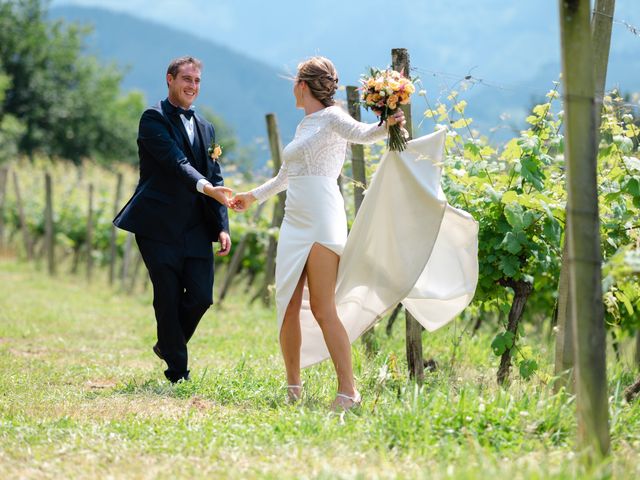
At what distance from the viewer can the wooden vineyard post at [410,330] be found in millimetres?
5730

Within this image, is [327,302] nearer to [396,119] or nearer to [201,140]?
[396,119]

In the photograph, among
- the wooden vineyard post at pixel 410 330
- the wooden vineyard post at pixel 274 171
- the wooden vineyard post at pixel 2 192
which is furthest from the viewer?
the wooden vineyard post at pixel 2 192

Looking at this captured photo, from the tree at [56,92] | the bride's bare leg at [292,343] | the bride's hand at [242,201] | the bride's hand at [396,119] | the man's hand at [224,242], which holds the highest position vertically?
the tree at [56,92]

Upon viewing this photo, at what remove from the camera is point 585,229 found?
371 cm

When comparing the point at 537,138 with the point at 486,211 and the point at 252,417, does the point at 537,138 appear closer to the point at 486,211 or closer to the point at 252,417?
the point at 486,211

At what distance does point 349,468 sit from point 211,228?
286cm

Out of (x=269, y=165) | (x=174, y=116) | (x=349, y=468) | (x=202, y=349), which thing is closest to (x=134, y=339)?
(x=202, y=349)

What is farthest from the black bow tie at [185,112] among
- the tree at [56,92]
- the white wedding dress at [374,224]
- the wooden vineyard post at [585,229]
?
the tree at [56,92]

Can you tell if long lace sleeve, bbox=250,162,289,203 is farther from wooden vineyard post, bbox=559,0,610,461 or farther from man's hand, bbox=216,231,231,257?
wooden vineyard post, bbox=559,0,610,461

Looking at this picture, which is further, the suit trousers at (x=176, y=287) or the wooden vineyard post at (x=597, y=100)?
the suit trousers at (x=176, y=287)

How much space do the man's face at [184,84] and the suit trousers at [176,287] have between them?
2.97 feet

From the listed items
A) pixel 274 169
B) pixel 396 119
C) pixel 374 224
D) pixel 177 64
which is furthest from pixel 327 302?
pixel 274 169

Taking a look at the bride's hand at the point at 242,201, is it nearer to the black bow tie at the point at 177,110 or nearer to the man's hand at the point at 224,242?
the man's hand at the point at 224,242

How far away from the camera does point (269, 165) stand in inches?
444
